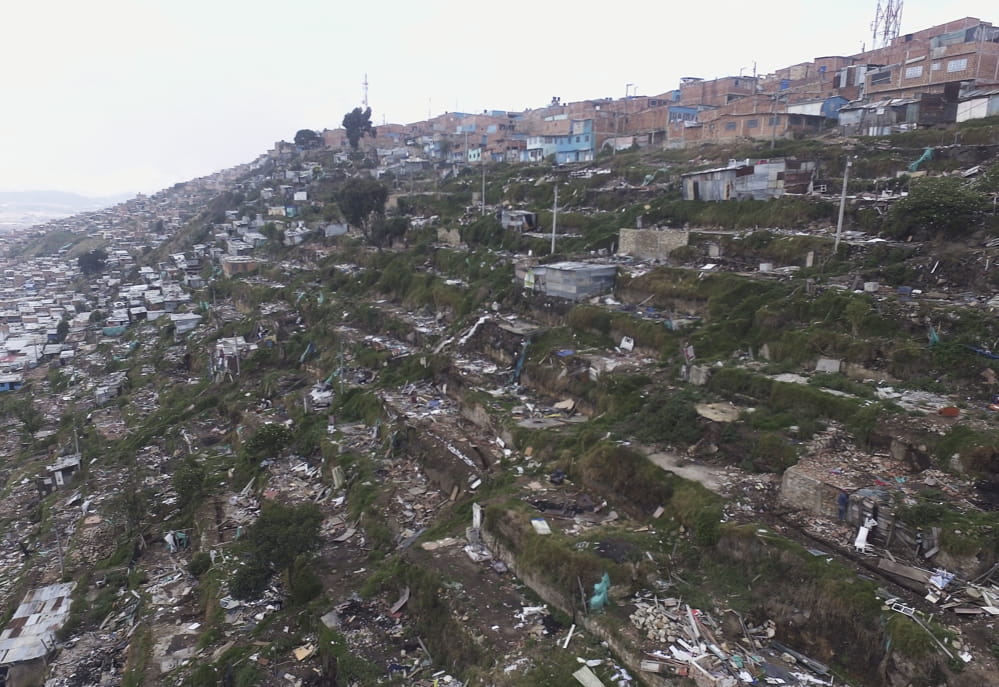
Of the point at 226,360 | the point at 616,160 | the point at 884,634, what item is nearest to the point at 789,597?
the point at 884,634

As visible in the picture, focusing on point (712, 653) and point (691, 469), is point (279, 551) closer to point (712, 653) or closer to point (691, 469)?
point (691, 469)

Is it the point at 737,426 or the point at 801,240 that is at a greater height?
the point at 801,240

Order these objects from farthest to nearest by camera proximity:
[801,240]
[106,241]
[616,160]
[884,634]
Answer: [106,241]
[616,160]
[801,240]
[884,634]

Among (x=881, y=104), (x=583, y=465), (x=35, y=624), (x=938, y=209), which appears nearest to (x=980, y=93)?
(x=881, y=104)

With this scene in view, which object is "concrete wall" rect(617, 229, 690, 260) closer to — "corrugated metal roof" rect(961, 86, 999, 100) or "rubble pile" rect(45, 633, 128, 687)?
"corrugated metal roof" rect(961, 86, 999, 100)

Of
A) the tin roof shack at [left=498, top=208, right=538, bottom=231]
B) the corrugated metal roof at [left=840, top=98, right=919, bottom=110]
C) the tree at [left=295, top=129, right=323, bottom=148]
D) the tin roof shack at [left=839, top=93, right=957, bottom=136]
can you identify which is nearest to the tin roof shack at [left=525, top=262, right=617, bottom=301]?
the tin roof shack at [left=498, top=208, right=538, bottom=231]

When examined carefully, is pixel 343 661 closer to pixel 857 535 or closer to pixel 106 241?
pixel 857 535
